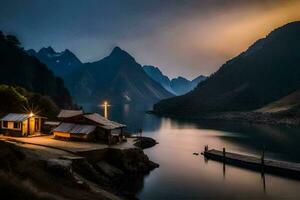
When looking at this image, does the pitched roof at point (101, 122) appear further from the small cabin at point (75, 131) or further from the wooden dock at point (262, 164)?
the wooden dock at point (262, 164)

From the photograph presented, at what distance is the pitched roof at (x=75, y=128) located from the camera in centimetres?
5735

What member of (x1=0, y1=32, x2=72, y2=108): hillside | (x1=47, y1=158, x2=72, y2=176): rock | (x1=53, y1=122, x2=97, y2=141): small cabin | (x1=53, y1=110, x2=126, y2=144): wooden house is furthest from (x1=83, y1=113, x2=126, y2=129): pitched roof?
(x1=0, y1=32, x2=72, y2=108): hillside

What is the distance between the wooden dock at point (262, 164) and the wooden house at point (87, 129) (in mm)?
24072

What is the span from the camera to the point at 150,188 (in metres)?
48.2

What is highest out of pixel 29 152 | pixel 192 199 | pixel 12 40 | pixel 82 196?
pixel 12 40

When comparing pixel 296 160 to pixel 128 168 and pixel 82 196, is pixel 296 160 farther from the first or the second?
pixel 82 196

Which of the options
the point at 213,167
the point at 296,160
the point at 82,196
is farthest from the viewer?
the point at 296,160

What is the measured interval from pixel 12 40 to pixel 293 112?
168701mm

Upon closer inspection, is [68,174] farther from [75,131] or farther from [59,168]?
[75,131]

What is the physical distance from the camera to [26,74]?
6860 inches

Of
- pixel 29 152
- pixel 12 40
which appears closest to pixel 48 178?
pixel 29 152

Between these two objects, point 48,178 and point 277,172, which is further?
point 277,172

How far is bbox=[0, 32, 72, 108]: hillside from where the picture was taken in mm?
165375

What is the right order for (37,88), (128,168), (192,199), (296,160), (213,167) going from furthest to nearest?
(37,88)
(296,160)
(213,167)
(128,168)
(192,199)
